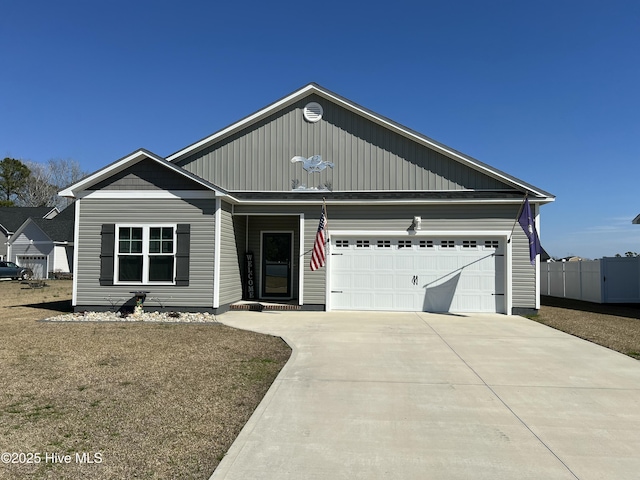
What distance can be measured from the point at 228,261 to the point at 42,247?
2571 cm

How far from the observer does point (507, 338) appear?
9.05 metres

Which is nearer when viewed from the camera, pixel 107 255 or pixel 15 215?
pixel 107 255

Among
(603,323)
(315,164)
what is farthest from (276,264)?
(603,323)

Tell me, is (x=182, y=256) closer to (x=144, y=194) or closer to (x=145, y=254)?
(x=145, y=254)

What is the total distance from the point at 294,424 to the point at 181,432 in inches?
42.0

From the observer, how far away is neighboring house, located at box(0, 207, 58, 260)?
34375 millimetres

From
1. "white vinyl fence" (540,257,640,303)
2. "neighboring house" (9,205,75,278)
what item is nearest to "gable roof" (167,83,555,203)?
"white vinyl fence" (540,257,640,303)

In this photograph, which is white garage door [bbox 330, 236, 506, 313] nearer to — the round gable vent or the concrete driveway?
the round gable vent

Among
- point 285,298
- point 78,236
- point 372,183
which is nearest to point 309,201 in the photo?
point 372,183

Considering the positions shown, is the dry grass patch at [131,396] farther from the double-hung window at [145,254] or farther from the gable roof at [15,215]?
the gable roof at [15,215]

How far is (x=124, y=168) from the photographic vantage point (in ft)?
39.9

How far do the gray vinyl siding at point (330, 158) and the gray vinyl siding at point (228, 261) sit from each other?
150 centimetres

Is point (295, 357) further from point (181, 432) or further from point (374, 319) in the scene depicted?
point (374, 319)

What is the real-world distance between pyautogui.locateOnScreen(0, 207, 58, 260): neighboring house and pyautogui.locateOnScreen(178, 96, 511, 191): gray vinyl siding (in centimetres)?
2821
